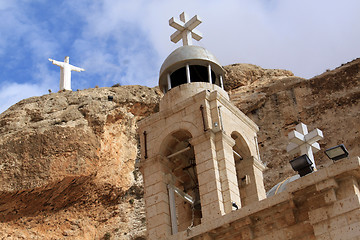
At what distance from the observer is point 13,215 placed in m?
24.3

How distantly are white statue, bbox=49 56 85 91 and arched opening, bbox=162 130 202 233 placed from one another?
18.6 meters

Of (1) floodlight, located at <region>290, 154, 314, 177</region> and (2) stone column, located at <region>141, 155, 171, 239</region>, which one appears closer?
(1) floodlight, located at <region>290, 154, 314, 177</region>

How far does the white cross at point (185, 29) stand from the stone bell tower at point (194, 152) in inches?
42.0

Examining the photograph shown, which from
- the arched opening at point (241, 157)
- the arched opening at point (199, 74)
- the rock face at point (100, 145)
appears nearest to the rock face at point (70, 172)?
the rock face at point (100, 145)

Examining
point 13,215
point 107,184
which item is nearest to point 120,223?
point 107,184

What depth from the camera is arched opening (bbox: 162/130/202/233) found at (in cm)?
1462

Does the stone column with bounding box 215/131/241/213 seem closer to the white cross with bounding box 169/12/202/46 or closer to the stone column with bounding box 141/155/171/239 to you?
the stone column with bounding box 141/155/171/239

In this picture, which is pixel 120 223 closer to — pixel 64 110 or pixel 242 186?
pixel 64 110

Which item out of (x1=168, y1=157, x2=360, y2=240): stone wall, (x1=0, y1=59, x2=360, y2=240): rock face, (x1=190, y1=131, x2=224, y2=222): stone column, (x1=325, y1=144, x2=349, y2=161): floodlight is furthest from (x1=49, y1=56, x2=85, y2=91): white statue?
(x1=325, y1=144, x2=349, y2=161): floodlight

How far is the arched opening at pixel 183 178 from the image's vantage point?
1462 centimetres

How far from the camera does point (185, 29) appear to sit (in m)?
17.4

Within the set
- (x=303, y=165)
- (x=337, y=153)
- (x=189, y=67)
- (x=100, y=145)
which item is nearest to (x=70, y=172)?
(x=100, y=145)

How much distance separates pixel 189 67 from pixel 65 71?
1938cm

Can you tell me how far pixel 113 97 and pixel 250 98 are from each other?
20.6 feet
